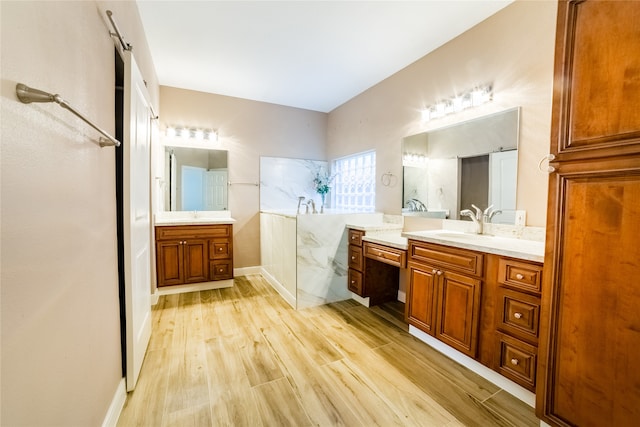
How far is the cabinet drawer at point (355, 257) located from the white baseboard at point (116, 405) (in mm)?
2091

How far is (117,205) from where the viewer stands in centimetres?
164

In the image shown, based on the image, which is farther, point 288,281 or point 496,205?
point 288,281

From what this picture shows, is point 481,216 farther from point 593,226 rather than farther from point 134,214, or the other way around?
point 134,214

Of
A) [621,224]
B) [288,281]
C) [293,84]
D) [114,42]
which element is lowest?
[288,281]

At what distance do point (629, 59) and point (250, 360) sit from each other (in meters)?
2.55

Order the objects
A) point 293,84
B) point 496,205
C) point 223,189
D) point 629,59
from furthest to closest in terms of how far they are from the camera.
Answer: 1. point 223,189
2. point 293,84
3. point 496,205
4. point 629,59

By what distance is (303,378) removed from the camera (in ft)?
5.83

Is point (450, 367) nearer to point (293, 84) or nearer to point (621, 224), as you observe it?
point (621, 224)

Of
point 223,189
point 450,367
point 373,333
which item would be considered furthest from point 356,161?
point 450,367

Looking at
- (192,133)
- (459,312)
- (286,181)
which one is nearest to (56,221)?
(459,312)

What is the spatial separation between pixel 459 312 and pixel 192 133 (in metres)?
3.71

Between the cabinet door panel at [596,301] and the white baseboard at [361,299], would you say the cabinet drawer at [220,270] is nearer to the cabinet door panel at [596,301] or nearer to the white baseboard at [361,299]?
the white baseboard at [361,299]

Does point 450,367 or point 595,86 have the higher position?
point 595,86

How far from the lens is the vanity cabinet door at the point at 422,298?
2068 millimetres
